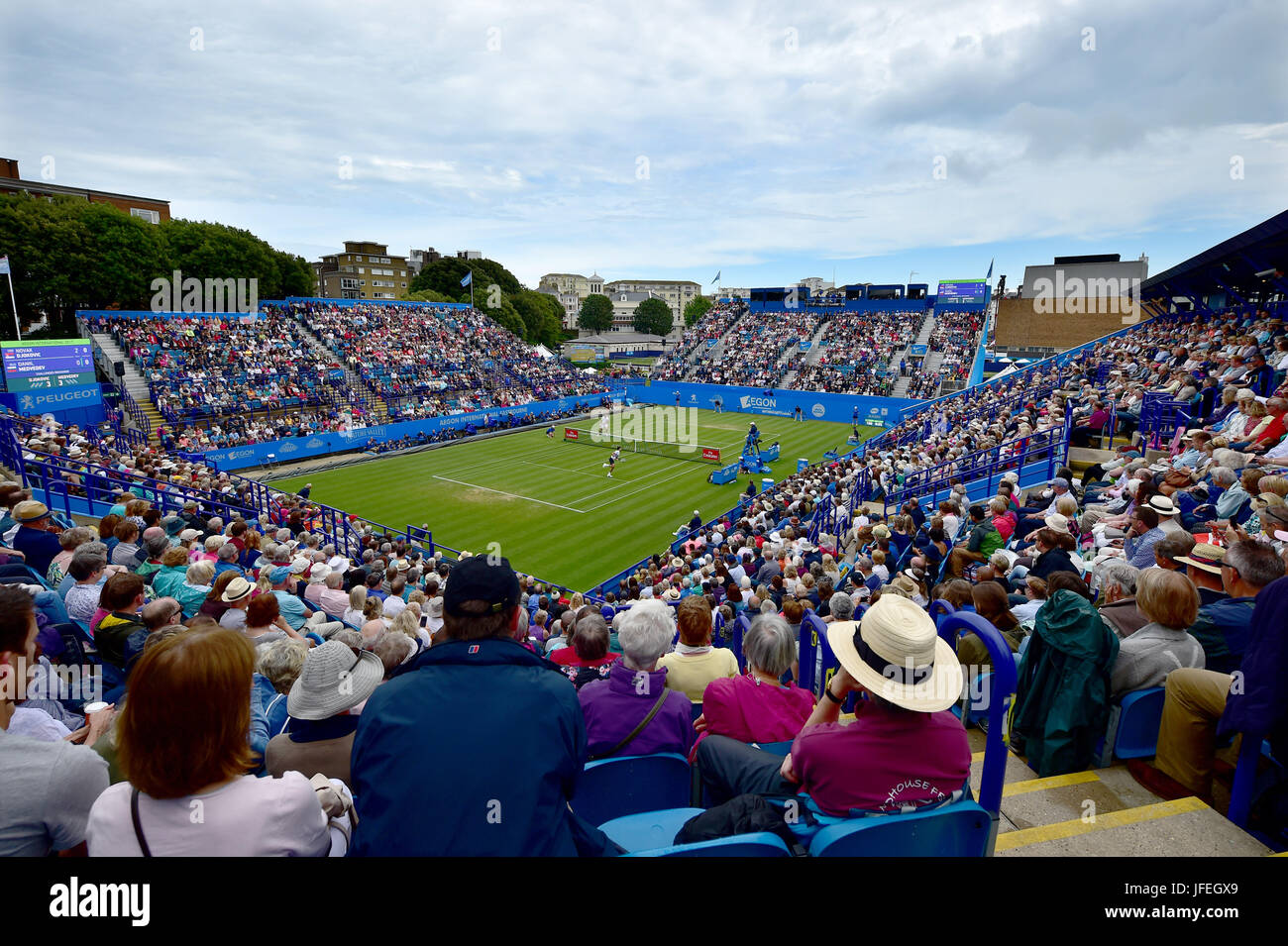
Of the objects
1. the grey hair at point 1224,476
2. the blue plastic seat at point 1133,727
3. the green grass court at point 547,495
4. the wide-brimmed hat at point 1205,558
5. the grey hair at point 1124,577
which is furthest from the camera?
the green grass court at point 547,495

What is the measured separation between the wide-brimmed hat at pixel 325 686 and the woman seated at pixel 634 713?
1317mm

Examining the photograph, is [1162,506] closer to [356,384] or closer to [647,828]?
[647,828]

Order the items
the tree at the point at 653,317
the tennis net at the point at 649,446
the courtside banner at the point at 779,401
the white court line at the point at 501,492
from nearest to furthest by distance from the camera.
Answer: the white court line at the point at 501,492, the tennis net at the point at 649,446, the courtside banner at the point at 779,401, the tree at the point at 653,317

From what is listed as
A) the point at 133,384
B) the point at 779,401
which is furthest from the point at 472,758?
the point at 779,401

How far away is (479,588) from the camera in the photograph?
2.63 m

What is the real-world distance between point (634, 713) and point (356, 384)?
1699 inches

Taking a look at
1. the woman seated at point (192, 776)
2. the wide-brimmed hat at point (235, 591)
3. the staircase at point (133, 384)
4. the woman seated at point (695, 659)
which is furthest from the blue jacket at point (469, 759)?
the staircase at point (133, 384)

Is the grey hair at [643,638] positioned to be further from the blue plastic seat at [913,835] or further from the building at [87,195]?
the building at [87,195]

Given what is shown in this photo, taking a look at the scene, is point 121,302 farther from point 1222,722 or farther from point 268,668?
point 1222,722

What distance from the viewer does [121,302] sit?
135 ft

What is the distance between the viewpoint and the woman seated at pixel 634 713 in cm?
363

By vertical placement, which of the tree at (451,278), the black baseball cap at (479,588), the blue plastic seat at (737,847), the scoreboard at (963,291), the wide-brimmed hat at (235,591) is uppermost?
the tree at (451,278)
